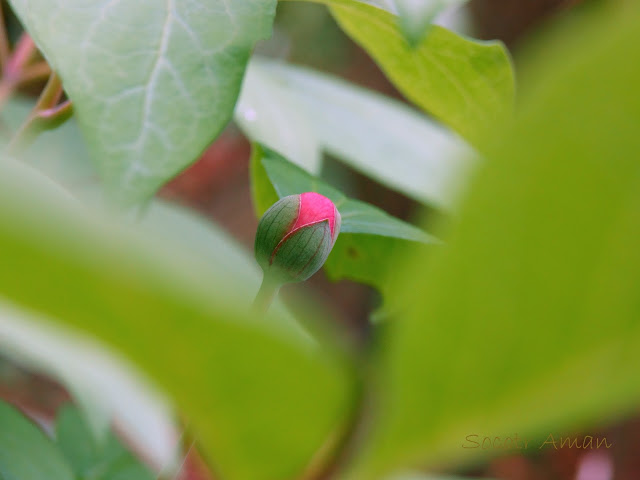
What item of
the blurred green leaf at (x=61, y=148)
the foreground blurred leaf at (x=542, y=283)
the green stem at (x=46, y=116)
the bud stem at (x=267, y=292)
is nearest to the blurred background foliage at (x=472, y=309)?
the foreground blurred leaf at (x=542, y=283)

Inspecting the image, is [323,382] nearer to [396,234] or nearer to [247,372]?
[247,372]

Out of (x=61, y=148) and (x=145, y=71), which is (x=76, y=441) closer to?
(x=145, y=71)

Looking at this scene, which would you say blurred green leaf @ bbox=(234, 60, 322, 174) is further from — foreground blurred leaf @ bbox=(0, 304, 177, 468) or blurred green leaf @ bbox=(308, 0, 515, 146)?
foreground blurred leaf @ bbox=(0, 304, 177, 468)

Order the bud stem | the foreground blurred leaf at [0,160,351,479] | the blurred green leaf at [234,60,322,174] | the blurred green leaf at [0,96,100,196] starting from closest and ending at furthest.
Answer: the foreground blurred leaf at [0,160,351,479], the bud stem, the blurred green leaf at [234,60,322,174], the blurred green leaf at [0,96,100,196]

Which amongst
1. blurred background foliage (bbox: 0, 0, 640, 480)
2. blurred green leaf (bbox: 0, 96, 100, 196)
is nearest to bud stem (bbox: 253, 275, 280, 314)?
blurred background foliage (bbox: 0, 0, 640, 480)

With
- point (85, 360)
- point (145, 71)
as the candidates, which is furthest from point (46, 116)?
point (85, 360)

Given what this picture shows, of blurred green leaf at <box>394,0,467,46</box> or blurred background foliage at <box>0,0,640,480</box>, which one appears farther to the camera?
blurred green leaf at <box>394,0,467,46</box>

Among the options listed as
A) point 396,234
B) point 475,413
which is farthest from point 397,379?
point 396,234
